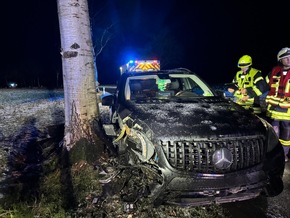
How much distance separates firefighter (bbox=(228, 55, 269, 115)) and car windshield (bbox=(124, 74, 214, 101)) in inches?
38.4

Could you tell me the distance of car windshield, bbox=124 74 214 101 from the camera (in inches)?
169

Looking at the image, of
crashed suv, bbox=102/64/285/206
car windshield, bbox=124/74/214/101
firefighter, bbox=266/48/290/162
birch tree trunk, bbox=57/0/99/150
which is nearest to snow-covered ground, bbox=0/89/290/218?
crashed suv, bbox=102/64/285/206

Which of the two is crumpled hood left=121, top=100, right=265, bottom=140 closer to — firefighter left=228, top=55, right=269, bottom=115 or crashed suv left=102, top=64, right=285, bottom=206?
crashed suv left=102, top=64, right=285, bottom=206

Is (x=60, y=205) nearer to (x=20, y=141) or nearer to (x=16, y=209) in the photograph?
(x=16, y=209)

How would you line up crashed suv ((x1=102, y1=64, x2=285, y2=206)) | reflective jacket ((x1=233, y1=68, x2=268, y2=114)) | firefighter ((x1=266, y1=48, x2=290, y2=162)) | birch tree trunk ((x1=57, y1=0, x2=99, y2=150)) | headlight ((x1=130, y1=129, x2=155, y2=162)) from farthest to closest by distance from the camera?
reflective jacket ((x1=233, y1=68, x2=268, y2=114)), firefighter ((x1=266, y1=48, x2=290, y2=162)), birch tree trunk ((x1=57, y1=0, x2=99, y2=150)), headlight ((x1=130, y1=129, x2=155, y2=162)), crashed suv ((x1=102, y1=64, x2=285, y2=206))

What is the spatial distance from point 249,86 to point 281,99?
976 mm

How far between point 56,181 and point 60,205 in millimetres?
537

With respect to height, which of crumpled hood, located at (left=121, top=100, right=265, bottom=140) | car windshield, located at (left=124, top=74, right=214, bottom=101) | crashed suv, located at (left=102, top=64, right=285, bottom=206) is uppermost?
car windshield, located at (left=124, top=74, right=214, bottom=101)

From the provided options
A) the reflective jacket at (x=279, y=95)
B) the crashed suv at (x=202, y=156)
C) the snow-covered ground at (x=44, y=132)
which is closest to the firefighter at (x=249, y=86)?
the reflective jacket at (x=279, y=95)

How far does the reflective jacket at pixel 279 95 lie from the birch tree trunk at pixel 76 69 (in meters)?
2.98

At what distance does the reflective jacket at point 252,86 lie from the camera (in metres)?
4.66

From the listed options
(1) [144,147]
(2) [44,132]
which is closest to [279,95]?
(1) [144,147]

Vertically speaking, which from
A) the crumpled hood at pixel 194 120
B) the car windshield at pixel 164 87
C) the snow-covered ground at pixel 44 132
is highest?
the car windshield at pixel 164 87

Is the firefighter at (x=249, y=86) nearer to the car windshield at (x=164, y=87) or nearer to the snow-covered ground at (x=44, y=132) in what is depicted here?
the car windshield at (x=164, y=87)
